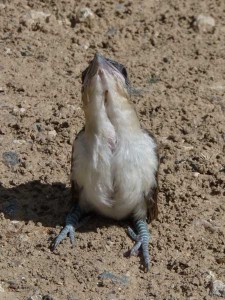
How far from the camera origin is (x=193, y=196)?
887 centimetres

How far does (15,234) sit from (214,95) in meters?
3.20

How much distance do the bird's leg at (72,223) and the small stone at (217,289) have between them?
4.19 ft

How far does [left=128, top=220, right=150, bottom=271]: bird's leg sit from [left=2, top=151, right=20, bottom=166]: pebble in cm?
146

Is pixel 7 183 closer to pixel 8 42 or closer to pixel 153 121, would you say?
pixel 153 121

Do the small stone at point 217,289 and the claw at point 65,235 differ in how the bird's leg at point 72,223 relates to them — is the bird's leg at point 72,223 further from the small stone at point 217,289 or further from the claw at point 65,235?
the small stone at point 217,289

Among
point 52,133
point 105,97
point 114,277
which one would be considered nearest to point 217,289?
point 114,277

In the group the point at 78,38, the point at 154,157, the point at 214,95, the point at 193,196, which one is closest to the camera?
the point at 154,157

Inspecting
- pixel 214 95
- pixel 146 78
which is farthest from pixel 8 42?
pixel 214 95

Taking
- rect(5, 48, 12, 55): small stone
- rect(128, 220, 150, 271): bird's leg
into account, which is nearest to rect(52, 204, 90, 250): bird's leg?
rect(128, 220, 150, 271): bird's leg

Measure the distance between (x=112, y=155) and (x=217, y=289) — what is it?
141 centimetres

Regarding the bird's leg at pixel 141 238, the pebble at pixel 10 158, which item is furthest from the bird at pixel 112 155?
the pebble at pixel 10 158

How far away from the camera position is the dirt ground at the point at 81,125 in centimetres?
785

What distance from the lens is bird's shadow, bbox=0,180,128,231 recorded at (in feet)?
27.9

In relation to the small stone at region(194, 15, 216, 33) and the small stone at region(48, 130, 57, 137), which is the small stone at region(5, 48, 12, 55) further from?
the small stone at region(194, 15, 216, 33)
